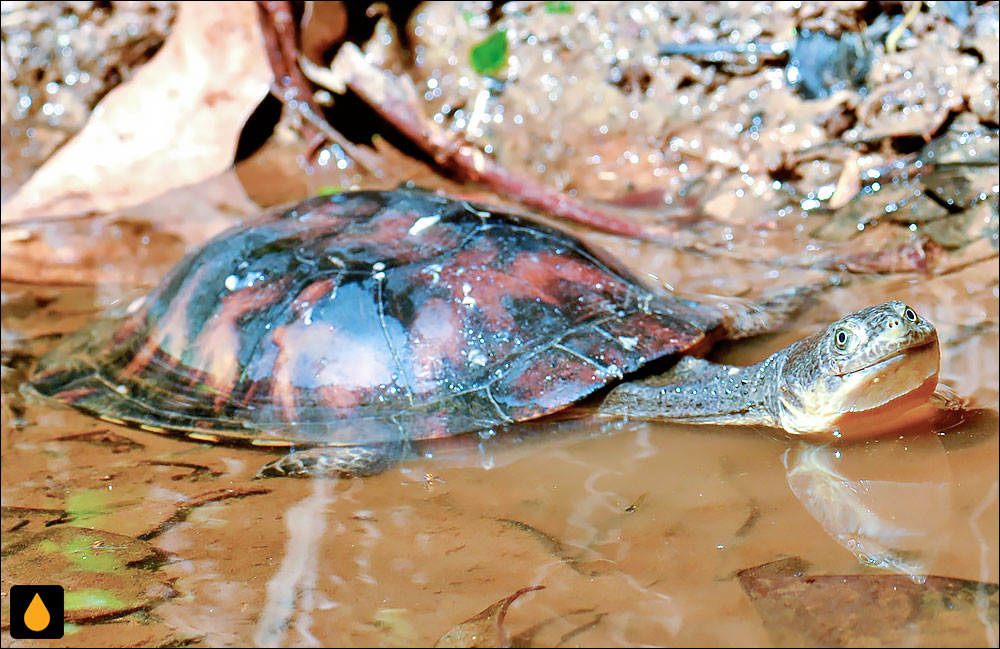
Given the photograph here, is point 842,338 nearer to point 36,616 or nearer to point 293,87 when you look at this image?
point 36,616

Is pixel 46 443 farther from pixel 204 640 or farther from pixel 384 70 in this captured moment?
pixel 384 70

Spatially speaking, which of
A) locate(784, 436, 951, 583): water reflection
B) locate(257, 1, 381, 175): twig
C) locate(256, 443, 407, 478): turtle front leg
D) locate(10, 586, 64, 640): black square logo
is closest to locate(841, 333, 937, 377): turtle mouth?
locate(784, 436, 951, 583): water reflection

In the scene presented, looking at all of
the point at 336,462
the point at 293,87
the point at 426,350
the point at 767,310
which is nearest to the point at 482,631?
the point at 336,462

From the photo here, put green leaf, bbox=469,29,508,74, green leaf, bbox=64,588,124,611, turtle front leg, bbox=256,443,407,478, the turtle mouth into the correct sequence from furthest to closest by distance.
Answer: green leaf, bbox=469,29,508,74 → turtle front leg, bbox=256,443,407,478 → the turtle mouth → green leaf, bbox=64,588,124,611

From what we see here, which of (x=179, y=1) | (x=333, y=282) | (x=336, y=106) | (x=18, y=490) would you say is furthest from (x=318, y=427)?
(x=179, y=1)

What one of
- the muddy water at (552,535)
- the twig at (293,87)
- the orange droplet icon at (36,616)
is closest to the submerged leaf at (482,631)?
the muddy water at (552,535)

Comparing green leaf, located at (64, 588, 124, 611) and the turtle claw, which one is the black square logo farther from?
the turtle claw

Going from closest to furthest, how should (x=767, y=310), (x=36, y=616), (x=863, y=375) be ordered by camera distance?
1. (x=36, y=616)
2. (x=863, y=375)
3. (x=767, y=310)
